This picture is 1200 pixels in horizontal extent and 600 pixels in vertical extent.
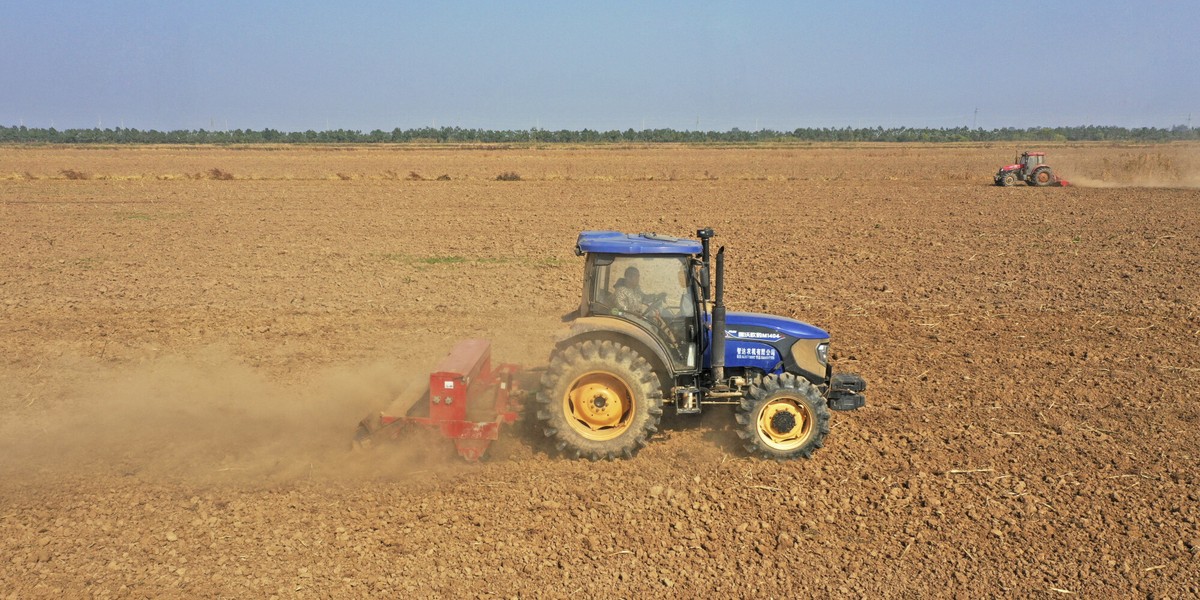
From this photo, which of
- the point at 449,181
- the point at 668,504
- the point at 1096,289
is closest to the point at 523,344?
the point at 668,504

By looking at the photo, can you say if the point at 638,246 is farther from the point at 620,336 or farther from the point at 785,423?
the point at 785,423

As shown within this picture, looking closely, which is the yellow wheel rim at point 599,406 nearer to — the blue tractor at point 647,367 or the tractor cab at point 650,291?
the blue tractor at point 647,367

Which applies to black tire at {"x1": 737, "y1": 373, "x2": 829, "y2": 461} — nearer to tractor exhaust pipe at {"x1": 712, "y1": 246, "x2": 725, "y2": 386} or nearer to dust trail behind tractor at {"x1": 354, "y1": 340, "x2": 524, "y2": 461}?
tractor exhaust pipe at {"x1": 712, "y1": 246, "x2": 725, "y2": 386}

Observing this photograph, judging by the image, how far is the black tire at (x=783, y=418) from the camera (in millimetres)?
7105

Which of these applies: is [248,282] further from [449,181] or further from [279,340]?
[449,181]

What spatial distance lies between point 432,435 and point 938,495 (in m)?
4.21

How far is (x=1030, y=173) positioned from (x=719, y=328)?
3093 centimetres

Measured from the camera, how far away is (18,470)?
6.97 metres

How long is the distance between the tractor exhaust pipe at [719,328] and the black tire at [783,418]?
0.33m

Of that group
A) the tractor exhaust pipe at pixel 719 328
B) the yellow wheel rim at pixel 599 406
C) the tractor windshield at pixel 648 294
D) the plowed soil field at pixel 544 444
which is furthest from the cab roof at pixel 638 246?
the plowed soil field at pixel 544 444

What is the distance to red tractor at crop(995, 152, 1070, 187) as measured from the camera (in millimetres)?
33125

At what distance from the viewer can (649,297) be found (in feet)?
23.7

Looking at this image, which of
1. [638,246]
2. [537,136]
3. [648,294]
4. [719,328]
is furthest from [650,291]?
[537,136]

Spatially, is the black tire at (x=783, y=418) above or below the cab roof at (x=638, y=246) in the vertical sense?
below
